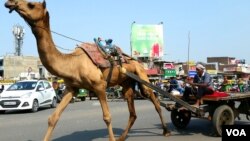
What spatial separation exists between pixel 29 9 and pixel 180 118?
6.09 meters

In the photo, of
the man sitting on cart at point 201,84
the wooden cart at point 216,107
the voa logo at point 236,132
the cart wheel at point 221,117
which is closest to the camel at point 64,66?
the wooden cart at point 216,107

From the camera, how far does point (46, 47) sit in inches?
310

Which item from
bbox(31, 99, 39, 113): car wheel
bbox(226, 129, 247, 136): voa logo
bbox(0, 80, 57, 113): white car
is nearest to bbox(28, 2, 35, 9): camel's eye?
bbox(226, 129, 247, 136): voa logo

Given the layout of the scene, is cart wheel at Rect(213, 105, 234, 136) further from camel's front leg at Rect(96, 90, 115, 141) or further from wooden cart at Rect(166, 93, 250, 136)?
camel's front leg at Rect(96, 90, 115, 141)

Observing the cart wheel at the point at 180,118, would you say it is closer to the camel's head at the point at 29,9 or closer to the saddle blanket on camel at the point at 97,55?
the saddle blanket on camel at the point at 97,55

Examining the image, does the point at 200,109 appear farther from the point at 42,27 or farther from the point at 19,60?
the point at 19,60

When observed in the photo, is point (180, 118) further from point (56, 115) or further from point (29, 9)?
point (29, 9)

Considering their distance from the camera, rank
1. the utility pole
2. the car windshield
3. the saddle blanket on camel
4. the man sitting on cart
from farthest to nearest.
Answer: the utility pole
the car windshield
the man sitting on cart
the saddle blanket on camel

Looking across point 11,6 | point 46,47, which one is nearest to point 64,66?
point 46,47

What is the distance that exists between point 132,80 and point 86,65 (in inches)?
83.3

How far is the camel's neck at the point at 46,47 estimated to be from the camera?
772 centimetres

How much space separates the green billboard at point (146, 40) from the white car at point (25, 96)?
29.2 meters

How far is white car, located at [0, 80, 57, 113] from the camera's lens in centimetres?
1939

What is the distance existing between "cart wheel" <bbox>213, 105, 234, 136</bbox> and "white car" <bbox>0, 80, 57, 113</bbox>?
11709mm
